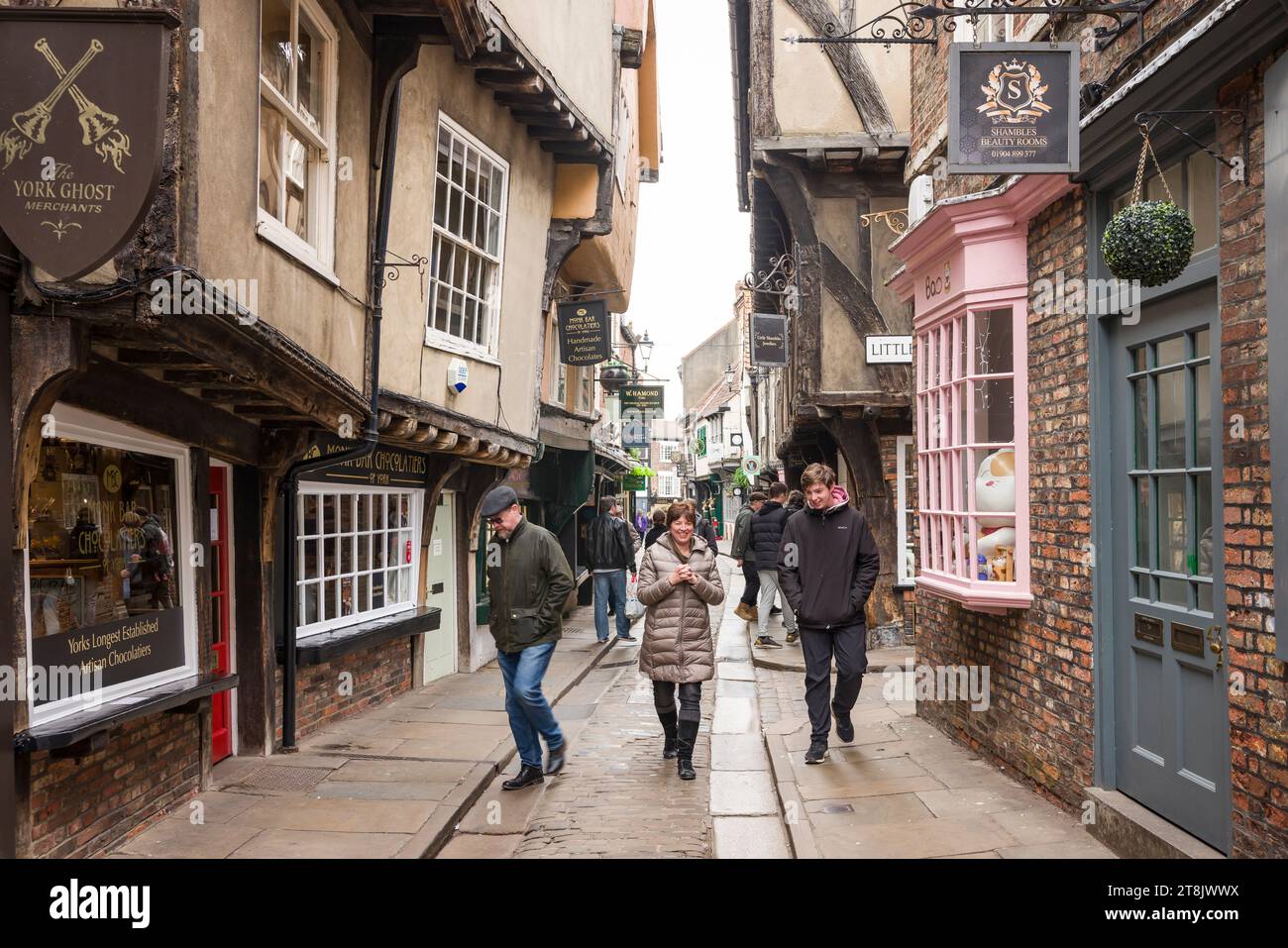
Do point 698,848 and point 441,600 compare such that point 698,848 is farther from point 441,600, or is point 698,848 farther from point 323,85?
point 441,600

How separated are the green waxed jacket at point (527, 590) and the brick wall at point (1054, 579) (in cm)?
283

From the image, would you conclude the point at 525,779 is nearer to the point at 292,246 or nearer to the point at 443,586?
the point at 292,246

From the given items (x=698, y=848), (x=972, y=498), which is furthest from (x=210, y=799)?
(x=972, y=498)

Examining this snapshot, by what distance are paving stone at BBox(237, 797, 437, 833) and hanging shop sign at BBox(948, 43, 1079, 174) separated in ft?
15.0

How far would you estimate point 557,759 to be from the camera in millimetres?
7418

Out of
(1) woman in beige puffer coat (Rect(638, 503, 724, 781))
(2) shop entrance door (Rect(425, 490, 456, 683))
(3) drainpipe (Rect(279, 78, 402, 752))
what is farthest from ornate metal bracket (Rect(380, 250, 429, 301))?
(2) shop entrance door (Rect(425, 490, 456, 683))

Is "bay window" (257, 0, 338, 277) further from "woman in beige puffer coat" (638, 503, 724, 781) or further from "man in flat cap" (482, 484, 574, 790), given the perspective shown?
"woman in beige puffer coat" (638, 503, 724, 781)

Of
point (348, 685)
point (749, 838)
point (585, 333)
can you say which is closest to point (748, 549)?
point (585, 333)

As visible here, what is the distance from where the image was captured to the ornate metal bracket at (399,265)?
8.44 m

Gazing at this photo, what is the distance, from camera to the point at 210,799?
661 cm

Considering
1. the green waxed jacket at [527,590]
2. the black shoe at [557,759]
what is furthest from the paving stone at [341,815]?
the green waxed jacket at [527,590]

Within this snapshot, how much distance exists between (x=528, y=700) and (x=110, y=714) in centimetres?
255

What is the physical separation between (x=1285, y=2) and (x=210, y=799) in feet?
21.6

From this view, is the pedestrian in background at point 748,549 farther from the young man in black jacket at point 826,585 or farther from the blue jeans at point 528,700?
the blue jeans at point 528,700
